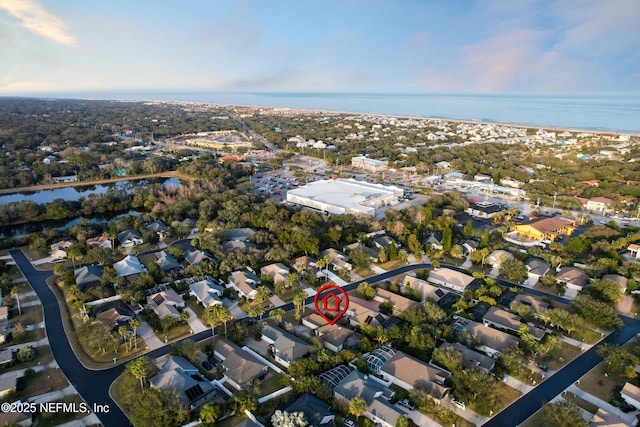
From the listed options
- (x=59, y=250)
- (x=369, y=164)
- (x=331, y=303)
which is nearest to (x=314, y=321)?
(x=331, y=303)

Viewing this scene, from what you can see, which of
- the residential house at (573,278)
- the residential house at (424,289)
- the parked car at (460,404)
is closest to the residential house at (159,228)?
the residential house at (424,289)

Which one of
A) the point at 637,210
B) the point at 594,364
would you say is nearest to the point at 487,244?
the point at 594,364

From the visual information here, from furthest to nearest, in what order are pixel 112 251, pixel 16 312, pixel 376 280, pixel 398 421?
pixel 112 251 → pixel 376 280 → pixel 16 312 → pixel 398 421

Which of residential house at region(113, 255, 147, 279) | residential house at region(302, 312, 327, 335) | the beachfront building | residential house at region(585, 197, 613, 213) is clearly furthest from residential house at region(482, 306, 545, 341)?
the beachfront building

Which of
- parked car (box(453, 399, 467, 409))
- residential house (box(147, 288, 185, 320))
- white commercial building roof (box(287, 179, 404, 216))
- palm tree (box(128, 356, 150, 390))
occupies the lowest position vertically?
parked car (box(453, 399, 467, 409))

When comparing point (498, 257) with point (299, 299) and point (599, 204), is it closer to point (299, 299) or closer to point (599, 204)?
point (299, 299)

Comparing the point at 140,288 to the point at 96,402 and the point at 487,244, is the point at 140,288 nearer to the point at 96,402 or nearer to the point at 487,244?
the point at 96,402

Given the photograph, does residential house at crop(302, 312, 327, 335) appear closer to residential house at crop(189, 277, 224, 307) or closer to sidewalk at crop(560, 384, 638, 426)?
residential house at crop(189, 277, 224, 307)
